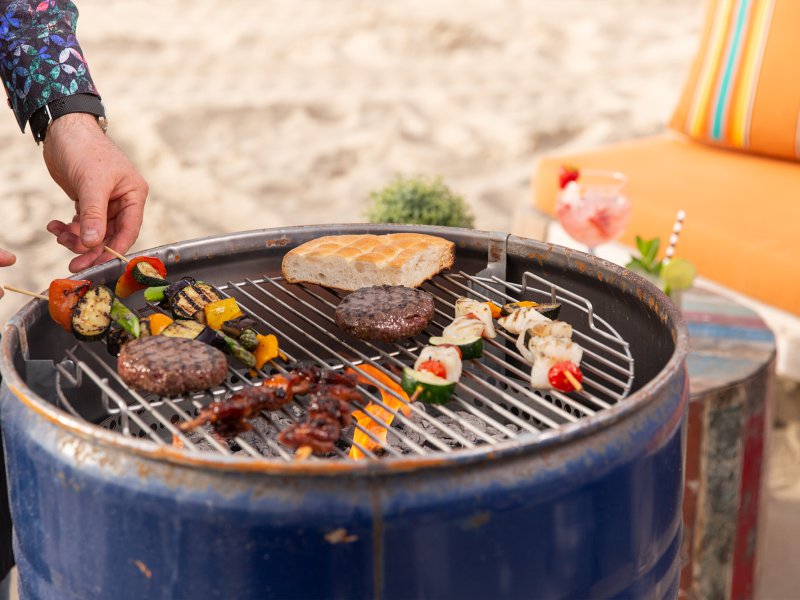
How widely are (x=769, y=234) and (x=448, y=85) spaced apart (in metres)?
5.07

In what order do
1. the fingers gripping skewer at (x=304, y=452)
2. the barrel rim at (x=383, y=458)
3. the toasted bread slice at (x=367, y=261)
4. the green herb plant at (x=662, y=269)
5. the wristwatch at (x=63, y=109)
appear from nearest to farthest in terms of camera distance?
the barrel rim at (x=383, y=458)
the fingers gripping skewer at (x=304, y=452)
the toasted bread slice at (x=367, y=261)
the wristwatch at (x=63, y=109)
the green herb plant at (x=662, y=269)

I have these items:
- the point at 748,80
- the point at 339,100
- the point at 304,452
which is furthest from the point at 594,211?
the point at 339,100

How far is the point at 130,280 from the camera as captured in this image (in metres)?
1.82

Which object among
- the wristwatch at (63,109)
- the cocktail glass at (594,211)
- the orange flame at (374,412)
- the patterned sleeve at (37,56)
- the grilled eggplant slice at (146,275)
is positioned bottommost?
the cocktail glass at (594,211)

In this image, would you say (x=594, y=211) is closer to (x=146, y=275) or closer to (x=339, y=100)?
(x=146, y=275)

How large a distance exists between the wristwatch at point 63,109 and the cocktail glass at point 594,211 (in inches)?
76.6

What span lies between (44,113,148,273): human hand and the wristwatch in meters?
0.01

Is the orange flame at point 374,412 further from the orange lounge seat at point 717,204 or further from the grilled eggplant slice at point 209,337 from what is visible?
the orange lounge seat at point 717,204

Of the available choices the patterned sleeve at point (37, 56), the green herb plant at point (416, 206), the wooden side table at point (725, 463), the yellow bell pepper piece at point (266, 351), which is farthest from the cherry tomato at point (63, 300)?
the green herb plant at point (416, 206)

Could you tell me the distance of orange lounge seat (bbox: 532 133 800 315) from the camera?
3.54 metres

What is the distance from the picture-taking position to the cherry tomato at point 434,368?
1549 mm

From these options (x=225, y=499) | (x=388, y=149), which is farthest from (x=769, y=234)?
(x=388, y=149)

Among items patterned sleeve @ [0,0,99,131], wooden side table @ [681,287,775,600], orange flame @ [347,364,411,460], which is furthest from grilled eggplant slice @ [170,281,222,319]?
wooden side table @ [681,287,775,600]

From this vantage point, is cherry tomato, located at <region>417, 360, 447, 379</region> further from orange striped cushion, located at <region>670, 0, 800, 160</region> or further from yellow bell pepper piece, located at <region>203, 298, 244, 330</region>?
orange striped cushion, located at <region>670, 0, 800, 160</region>
